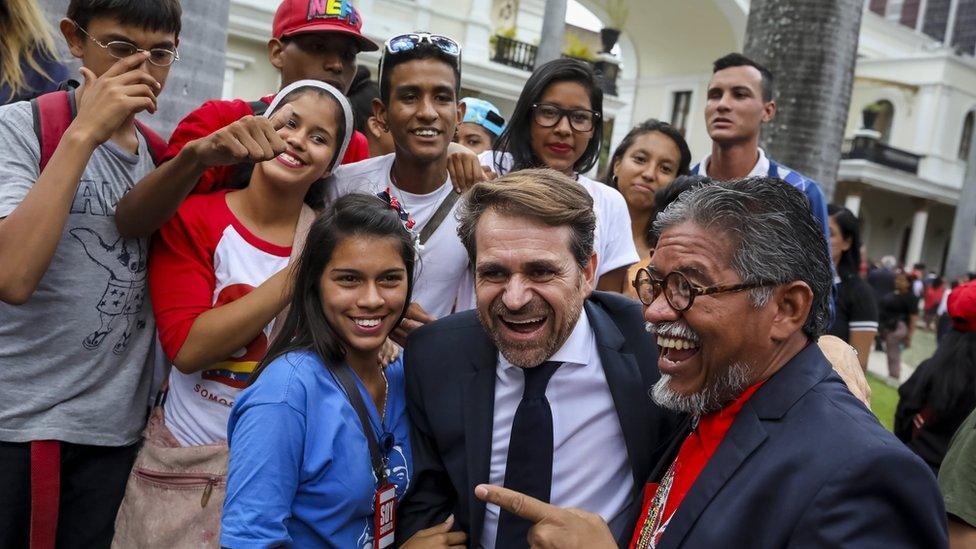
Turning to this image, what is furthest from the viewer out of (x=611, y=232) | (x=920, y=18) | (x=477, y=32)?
(x=920, y=18)

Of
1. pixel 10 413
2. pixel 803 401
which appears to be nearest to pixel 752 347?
pixel 803 401

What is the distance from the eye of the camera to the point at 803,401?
1.97 meters

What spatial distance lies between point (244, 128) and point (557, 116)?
164cm

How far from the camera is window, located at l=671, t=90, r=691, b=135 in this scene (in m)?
28.7

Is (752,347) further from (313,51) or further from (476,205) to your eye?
(313,51)

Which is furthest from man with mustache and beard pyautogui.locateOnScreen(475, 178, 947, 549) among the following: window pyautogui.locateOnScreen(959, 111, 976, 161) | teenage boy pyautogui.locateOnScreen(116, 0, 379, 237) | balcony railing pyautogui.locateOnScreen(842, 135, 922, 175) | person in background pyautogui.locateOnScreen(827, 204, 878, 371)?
window pyautogui.locateOnScreen(959, 111, 976, 161)

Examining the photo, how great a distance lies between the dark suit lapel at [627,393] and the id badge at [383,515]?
0.73 m

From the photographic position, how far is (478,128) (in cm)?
524

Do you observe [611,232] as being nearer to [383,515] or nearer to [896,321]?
[383,515]

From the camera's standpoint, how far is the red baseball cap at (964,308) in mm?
4648

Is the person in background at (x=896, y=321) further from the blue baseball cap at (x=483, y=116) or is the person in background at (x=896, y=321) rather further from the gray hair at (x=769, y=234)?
the gray hair at (x=769, y=234)

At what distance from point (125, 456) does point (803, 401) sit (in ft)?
7.30

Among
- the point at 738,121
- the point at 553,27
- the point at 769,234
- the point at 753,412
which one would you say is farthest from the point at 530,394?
the point at 553,27

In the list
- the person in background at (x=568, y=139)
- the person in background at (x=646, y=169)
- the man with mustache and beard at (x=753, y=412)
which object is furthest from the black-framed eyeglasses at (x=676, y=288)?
the person in background at (x=646, y=169)
